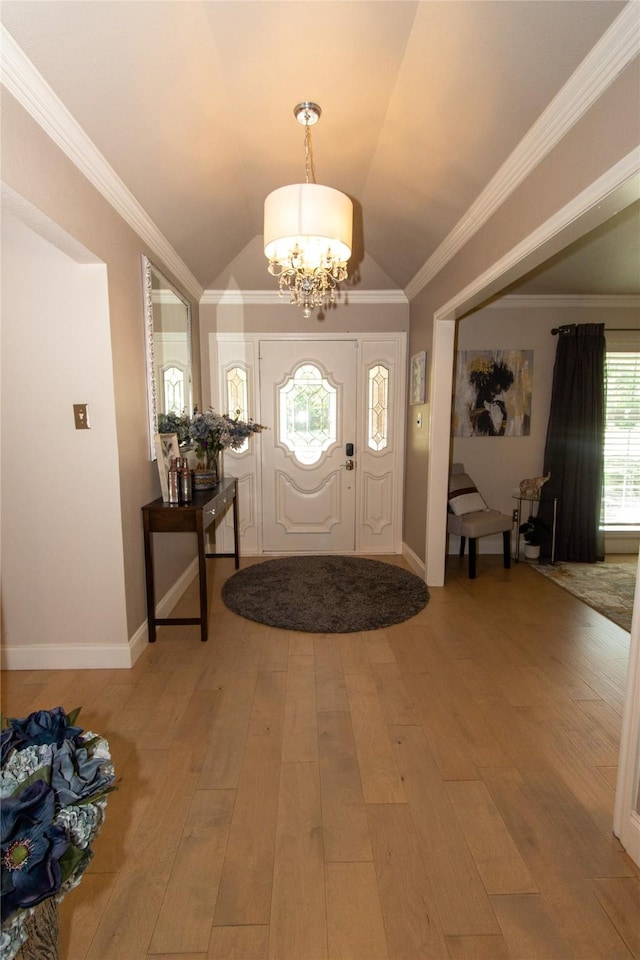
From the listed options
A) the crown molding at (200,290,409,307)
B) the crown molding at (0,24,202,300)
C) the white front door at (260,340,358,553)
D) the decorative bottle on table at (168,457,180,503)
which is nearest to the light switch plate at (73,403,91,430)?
the decorative bottle on table at (168,457,180,503)

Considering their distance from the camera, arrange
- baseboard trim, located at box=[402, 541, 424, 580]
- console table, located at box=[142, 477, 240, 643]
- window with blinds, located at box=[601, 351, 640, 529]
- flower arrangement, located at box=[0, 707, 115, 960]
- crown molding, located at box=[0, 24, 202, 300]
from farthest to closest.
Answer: window with blinds, located at box=[601, 351, 640, 529], baseboard trim, located at box=[402, 541, 424, 580], console table, located at box=[142, 477, 240, 643], crown molding, located at box=[0, 24, 202, 300], flower arrangement, located at box=[0, 707, 115, 960]

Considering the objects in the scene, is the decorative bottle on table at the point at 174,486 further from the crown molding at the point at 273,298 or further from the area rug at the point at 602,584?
the area rug at the point at 602,584

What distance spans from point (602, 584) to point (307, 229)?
368 centimetres

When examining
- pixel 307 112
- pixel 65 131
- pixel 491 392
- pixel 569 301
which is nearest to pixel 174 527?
pixel 65 131

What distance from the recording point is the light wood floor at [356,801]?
1265mm

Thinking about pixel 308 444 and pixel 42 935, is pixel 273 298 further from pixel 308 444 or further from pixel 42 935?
pixel 42 935

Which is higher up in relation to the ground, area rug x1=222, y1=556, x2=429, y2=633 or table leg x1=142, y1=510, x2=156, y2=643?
table leg x1=142, y1=510, x2=156, y2=643

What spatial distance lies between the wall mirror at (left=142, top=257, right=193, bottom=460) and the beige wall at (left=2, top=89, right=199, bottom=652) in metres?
0.08

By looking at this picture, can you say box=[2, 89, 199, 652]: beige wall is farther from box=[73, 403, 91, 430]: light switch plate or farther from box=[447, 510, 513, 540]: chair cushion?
box=[447, 510, 513, 540]: chair cushion

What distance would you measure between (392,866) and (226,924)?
51cm

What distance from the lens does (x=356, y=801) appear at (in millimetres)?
1686

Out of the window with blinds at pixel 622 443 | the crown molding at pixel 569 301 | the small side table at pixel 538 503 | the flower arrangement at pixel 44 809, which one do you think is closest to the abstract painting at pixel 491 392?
the crown molding at pixel 569 301

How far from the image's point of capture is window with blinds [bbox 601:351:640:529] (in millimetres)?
4676

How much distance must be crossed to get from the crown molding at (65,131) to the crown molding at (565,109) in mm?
1844
